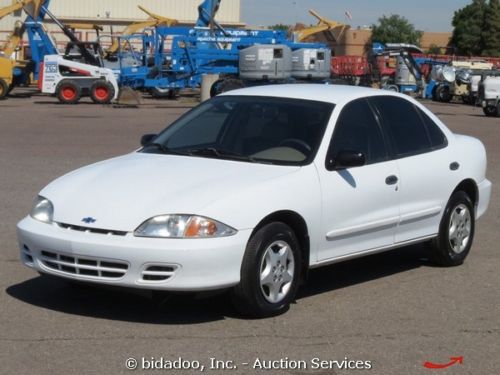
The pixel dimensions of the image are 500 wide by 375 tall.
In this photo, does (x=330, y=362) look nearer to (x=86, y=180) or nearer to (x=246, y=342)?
(x=246, y=342)

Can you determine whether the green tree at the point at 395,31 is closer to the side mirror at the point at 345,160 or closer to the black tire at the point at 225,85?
the black tire at the point at 225,85

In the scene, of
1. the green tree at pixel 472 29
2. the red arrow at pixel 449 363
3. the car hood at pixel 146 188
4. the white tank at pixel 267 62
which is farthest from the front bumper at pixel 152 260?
the green tree at pixel 472 29

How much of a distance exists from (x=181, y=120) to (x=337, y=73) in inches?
1482

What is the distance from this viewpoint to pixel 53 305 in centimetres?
669

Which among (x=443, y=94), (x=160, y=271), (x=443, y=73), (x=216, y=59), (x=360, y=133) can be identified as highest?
(x=360, y=133)

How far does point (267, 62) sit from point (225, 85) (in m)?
2.01

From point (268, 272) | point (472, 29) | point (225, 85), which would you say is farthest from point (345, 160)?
point (472, 29)

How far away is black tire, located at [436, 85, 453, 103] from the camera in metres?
42.6

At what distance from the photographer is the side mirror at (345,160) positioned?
693cm

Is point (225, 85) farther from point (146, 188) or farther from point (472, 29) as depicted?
point (472, 29)

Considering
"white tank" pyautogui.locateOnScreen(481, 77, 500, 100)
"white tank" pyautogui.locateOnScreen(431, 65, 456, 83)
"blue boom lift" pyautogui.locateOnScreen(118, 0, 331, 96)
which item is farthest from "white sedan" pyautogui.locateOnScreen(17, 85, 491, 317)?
"white tank" pyautogui.locateOnScreen(431, 65, 456, 83)

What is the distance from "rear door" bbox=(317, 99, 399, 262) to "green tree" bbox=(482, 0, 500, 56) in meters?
83.7

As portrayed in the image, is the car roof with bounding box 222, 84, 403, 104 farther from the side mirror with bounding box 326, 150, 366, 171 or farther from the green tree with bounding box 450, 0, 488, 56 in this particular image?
the green tree with bounding box 450, 0, 488, 56

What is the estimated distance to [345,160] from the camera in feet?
22.7
